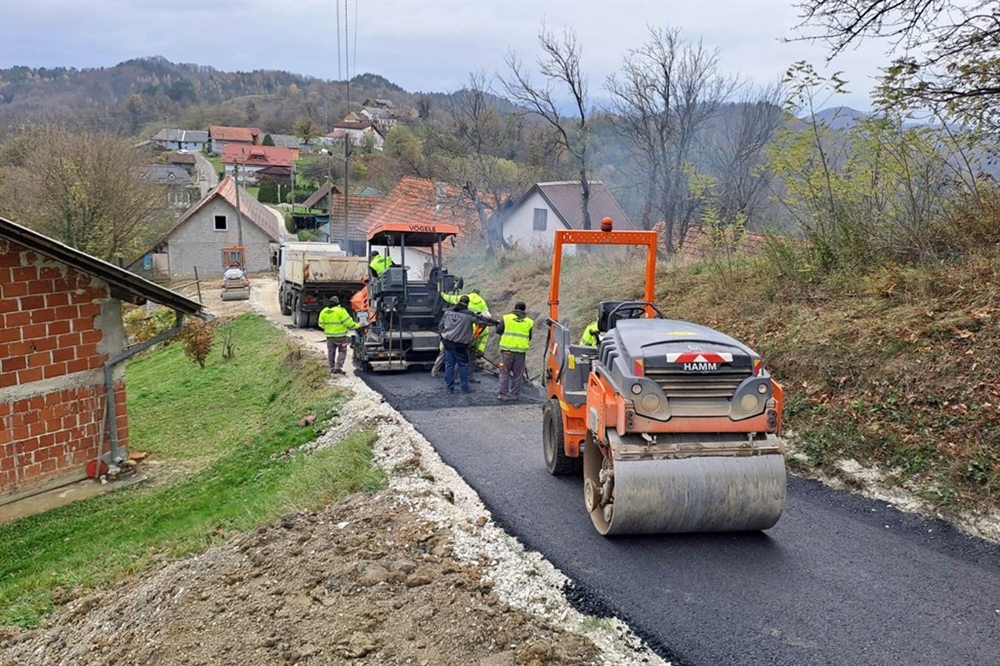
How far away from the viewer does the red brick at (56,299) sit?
9.22 meters

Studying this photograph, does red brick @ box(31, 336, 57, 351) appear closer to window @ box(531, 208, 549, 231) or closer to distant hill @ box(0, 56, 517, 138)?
window @ box(531, 208, 549, 231)

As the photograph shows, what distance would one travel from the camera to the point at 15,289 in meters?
8.84

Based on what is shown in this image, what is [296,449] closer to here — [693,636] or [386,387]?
[386,387]

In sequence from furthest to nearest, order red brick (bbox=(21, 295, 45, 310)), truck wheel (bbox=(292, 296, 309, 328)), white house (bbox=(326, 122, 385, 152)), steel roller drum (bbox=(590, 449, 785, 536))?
white house (bbox=(326, 122, 385, 152)) < truck wheel (bbox=(292, 296, 309, 328)) < red brick (bbox=(21, 295, 45, 310)) < steel roller drum (bbox=(590, 449, 785, 536))


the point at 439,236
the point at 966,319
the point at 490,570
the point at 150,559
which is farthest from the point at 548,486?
the point at 439,236

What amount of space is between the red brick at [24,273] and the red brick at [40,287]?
0.06 m

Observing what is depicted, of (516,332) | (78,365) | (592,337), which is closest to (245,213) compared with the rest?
(78,365)

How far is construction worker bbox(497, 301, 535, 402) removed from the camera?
10.3 meters

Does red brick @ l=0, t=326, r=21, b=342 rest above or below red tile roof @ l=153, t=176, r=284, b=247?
below

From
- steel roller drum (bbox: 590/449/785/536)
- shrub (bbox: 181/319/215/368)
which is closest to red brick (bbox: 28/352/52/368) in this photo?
steel roller drum (bbox: 590/449/785/536)

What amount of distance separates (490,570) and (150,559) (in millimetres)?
3737

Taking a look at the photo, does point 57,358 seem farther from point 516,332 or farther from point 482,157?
point 482,157

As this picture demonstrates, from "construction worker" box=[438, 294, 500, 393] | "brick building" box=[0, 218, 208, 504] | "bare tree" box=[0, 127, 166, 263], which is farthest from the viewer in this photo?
"bare tree" box=[0, 127, 166, 263]

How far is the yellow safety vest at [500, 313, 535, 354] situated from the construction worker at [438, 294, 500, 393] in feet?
3.66
